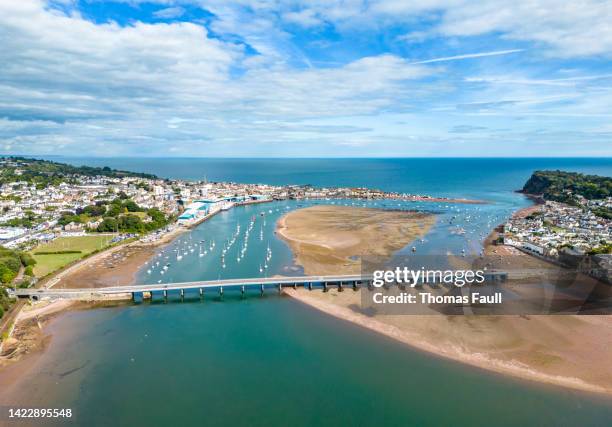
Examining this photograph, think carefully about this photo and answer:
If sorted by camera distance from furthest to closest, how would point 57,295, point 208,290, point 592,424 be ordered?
1. point 208,290
2. point 57,295
3. point 592,424

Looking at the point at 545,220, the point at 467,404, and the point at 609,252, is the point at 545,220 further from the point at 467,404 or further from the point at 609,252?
the point at 467,404

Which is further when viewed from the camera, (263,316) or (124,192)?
(124,192)

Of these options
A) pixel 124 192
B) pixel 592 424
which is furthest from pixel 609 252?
pixel 124 192

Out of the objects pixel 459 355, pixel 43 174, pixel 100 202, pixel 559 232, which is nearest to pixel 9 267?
pixel 459 355

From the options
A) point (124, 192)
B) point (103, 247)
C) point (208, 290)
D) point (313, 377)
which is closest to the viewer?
point (313, 377)

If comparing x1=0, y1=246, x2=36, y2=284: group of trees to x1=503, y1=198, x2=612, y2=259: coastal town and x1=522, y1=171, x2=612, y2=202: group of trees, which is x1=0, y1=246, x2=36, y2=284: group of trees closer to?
x1=503, y1=198, x2=612, y2=259: coastal town

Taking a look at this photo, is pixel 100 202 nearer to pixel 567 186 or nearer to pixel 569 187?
Answer: pixel 569 187

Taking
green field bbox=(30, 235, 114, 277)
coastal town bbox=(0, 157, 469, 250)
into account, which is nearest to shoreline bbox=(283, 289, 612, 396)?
green field bbox=(30, 235, 114, 277)
